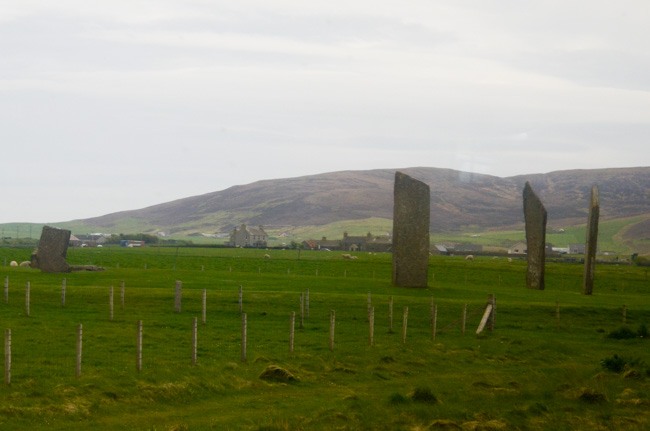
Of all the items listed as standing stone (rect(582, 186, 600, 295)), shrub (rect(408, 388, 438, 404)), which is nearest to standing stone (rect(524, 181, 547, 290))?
standing stone (rect(582, 186, 600, 295))

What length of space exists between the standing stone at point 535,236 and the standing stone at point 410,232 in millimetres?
7866

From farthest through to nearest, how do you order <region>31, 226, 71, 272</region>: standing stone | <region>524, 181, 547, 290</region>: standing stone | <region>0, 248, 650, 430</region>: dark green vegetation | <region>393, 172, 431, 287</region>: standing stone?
<region>524, 181, 547, 290</region>: standing stone < <region>31, 226, 71, 272</region>: standing stone < <region>393, 172, 431, 287</region>: standing stone < <region>0, 248, 650, 430</region>: dark green vegetation

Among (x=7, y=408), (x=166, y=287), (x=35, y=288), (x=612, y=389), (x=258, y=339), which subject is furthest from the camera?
(x=166, y=287)

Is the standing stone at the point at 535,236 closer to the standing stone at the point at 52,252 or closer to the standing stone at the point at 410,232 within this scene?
the standing stone at the point at 410,232

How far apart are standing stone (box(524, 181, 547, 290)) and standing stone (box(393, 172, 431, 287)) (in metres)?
7.87

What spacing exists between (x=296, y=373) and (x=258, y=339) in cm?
551

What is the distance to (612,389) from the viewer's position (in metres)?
19.5

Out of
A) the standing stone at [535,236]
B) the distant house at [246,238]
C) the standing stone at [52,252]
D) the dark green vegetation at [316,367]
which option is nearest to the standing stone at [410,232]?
the dark green vegetation at [316,367]

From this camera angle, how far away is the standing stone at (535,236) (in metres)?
48.2

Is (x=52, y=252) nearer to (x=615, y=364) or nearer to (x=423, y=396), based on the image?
(x=615, y=364)

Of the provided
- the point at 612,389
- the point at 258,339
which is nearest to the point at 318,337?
the point at 258,339

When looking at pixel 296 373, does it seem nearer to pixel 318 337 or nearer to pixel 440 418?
pixel 440 418

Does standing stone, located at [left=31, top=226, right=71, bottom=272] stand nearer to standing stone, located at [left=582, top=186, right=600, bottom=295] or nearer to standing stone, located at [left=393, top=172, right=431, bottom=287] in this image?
standing stone, located at [left=393, top=172, right=431, bottom=287]

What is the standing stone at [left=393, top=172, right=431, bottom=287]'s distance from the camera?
43.5 metres
